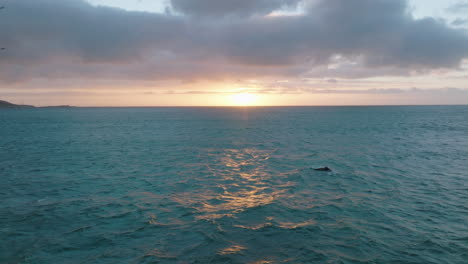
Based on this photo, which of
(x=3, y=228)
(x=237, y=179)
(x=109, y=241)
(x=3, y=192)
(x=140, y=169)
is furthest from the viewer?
(x=140, y=169)

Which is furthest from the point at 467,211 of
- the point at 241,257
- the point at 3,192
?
the point at 3,192

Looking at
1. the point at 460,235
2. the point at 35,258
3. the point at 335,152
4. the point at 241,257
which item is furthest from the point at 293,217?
the point at 335,152

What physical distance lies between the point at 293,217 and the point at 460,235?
1035cm

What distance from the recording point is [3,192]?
25281mm

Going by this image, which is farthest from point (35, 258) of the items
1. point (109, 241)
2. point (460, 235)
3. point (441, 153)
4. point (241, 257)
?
point (441, 153)

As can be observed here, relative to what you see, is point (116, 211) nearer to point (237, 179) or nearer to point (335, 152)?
point (237, 179)

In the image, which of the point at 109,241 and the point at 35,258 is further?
the point at 109,241

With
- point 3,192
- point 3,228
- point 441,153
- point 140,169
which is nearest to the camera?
point 3,228

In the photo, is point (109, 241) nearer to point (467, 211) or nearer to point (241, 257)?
point (241, 257)

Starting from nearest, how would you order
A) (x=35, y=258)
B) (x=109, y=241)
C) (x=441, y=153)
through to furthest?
1. (x=35, y=258)
2. (x=109, y=241)
3. (x=441, y=153)

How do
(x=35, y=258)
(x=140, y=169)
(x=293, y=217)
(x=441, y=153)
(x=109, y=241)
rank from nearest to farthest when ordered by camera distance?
(x=35, y=258)
(x=109, y=241)
(x=293, y=217)
(x=140, y=169)
(x=441, y=153)

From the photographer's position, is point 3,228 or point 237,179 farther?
point 237,179

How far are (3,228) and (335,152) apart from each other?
47.3 metres

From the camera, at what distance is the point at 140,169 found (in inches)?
1422
